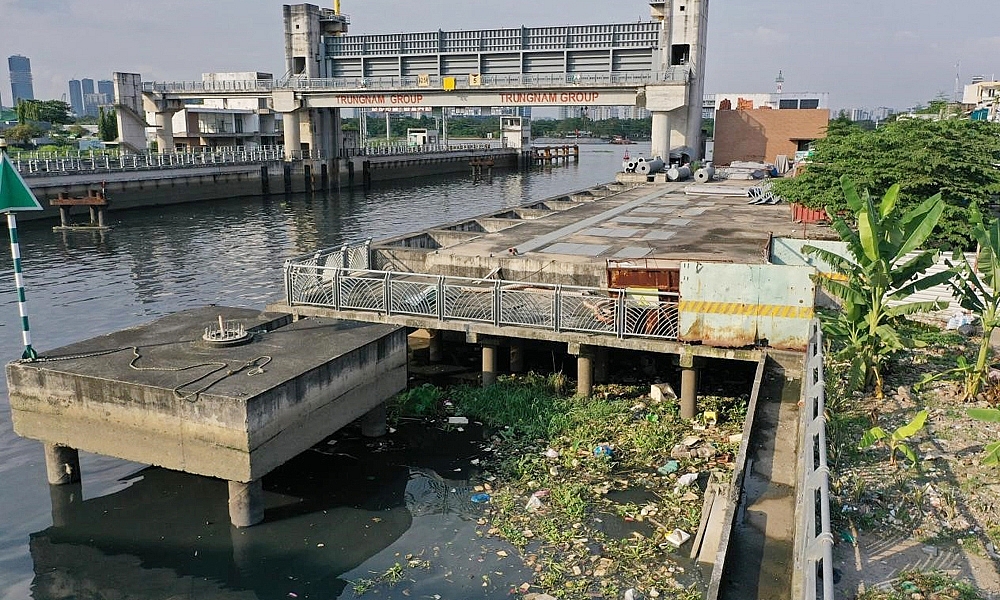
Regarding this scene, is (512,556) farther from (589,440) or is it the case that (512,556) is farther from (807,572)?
→ (807,572)

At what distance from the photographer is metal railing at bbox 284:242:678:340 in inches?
576

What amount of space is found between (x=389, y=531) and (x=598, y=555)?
303cm

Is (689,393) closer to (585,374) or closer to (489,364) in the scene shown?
(585,374)

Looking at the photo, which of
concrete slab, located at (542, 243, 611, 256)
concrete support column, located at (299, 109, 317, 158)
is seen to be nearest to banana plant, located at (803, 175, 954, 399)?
concrete slab, located at (542, 243, 611, 256)

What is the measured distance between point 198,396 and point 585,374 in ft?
25.0

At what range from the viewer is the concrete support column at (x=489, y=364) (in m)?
16.2

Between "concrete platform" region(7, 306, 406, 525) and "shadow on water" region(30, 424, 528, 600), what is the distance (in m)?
0.70

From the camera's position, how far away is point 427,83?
6331 cm

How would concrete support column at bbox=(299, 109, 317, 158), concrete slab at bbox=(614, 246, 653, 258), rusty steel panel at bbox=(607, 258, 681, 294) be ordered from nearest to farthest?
1. rusty steel panel at bbox=(607, 258, 681, 294)
2. concrete slab at bbox=(614, 246, 653, 258)
3. concrete support column at bbox=(299, 109, 317, 158)

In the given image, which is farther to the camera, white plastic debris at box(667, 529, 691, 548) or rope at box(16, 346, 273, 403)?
rope at box(16, 346, 273, 403)

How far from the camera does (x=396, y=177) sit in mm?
84750

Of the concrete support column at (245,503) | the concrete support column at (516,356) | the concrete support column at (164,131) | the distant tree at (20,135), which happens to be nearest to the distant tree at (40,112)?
the distant tree at (20,135)

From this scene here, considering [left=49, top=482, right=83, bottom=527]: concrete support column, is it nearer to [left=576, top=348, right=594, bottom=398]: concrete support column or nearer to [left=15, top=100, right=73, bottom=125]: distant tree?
[left=576, top=348, right=594, bottom=398]: concrete support column

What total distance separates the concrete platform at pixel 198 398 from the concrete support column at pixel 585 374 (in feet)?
13.4
